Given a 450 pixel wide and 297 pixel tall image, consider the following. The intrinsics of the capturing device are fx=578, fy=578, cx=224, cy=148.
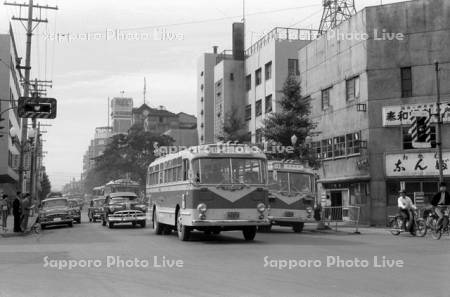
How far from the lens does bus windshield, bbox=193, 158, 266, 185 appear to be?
18.6m

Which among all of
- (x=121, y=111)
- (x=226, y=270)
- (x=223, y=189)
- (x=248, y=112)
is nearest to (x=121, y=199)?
(x=223, y=189)

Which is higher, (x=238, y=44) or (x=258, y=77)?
(x=238, y=44)

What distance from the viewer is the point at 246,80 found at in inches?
2527

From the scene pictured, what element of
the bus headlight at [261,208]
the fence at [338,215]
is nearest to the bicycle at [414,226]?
the fence at [338,215]

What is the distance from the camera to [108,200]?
101ft

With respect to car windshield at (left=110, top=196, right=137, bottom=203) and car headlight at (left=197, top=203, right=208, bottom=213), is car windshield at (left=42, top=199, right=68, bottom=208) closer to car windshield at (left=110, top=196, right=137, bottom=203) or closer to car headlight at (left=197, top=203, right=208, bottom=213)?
car windshield at (left=110, top=196, right=137, bottom=203)

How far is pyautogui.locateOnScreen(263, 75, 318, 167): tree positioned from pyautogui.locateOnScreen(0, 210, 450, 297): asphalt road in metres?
17.1

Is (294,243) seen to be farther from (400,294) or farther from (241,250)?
(400,294)

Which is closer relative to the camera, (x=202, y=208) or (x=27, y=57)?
(x=202, y=208)

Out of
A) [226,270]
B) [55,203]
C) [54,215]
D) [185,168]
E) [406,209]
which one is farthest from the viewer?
[55,203]

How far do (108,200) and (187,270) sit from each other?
64.8ft

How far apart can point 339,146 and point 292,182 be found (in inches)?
507

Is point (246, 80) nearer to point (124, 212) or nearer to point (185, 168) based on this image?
point (124, 212)

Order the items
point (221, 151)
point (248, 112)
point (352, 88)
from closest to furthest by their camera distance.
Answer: point (221, 151)
point (352, 88)
point (248, 112)
